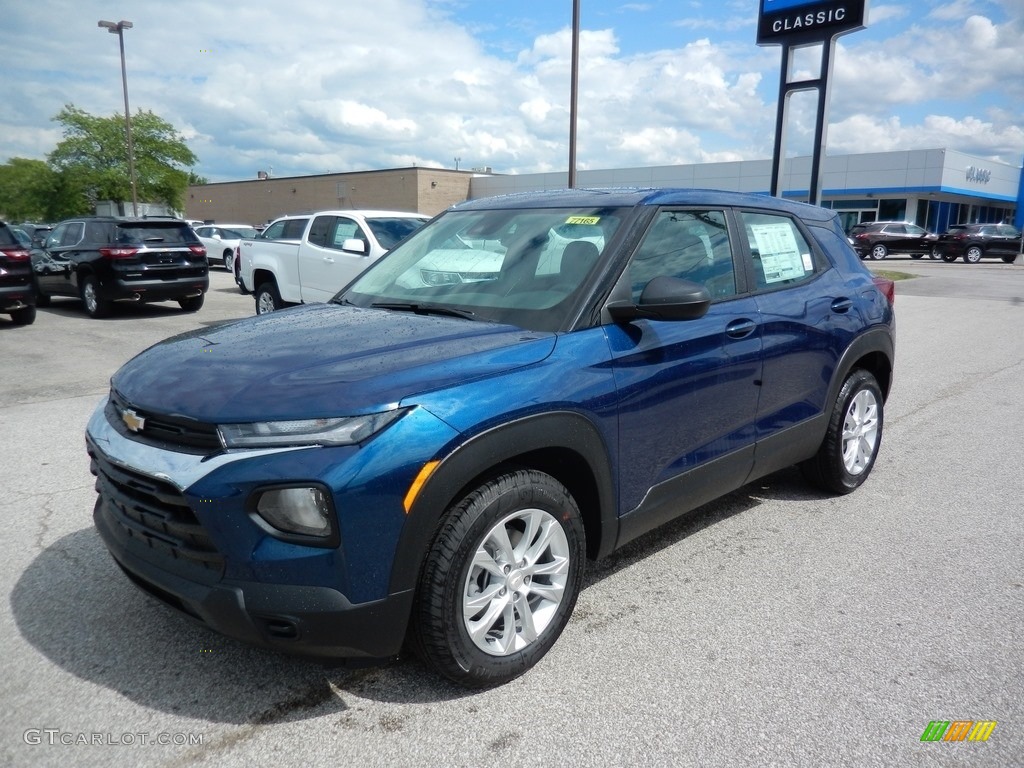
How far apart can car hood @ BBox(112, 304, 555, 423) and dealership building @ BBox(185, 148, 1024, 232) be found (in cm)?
2954

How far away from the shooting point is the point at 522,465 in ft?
9.02

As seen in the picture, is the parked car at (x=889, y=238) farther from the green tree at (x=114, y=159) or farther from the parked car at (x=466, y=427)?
the green tree at (x=114, y=159)

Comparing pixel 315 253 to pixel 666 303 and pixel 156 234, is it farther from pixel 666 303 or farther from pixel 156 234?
pixel 666 303

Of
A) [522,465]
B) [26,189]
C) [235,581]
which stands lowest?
[235,581]

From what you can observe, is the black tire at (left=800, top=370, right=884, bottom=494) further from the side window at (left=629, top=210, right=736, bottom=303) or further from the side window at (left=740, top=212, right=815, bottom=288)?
the side window at (left=629, top=210, right=736, bottom=303)

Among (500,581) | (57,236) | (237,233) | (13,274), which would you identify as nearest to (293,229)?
(13,274)

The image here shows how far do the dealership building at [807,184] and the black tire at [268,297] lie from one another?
2113 centimetres

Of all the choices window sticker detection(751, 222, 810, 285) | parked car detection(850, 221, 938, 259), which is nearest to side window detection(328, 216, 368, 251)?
window sticker detection(751, 222, 810, 285)

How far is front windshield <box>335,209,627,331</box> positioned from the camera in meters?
3.13

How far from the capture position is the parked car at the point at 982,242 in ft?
108

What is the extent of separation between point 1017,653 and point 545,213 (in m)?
2.63

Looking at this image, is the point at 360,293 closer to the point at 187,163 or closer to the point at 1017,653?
the point at 1017,653

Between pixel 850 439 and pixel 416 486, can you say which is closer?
pixel 416 486

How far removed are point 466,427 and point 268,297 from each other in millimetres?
10916
